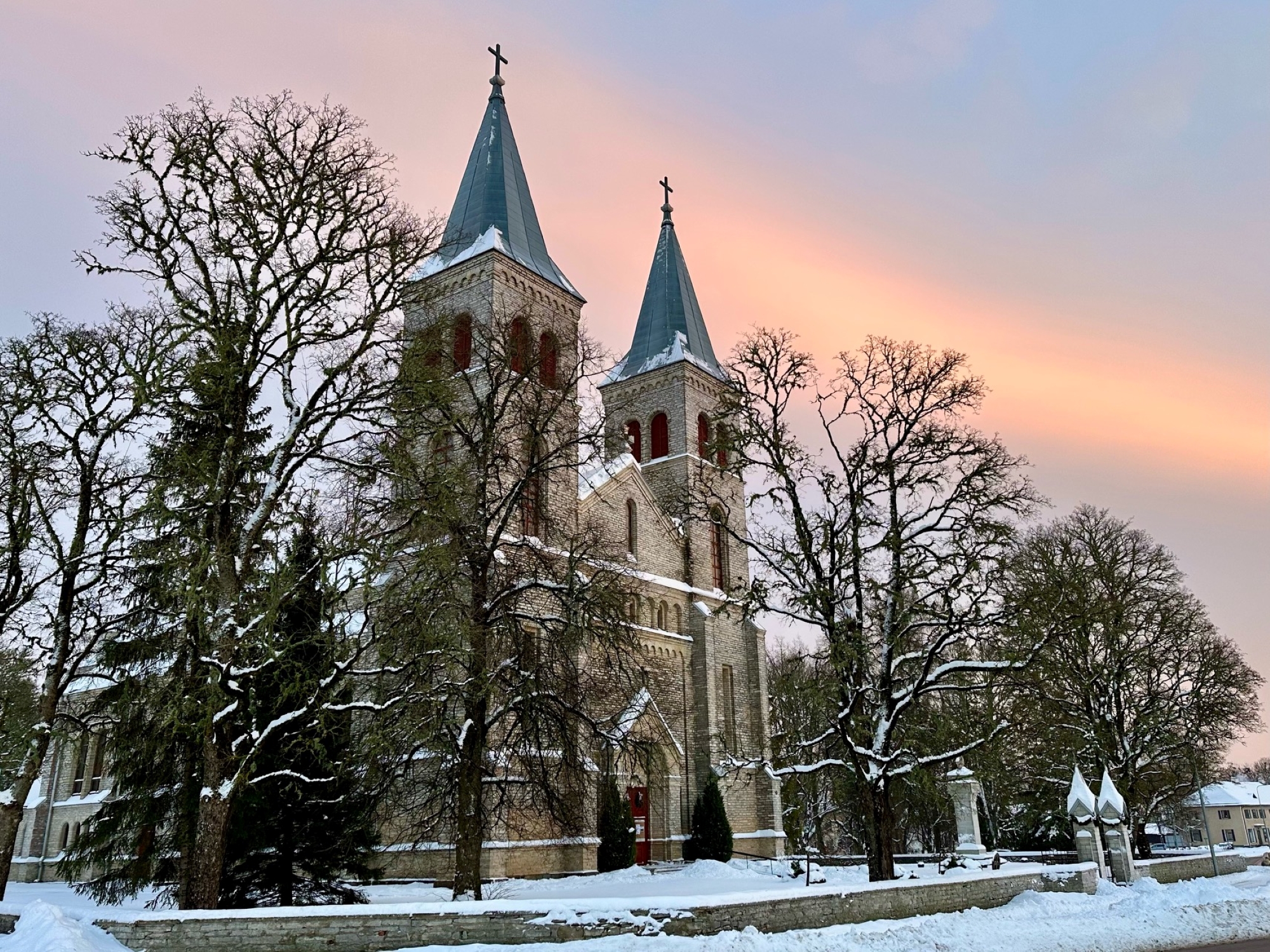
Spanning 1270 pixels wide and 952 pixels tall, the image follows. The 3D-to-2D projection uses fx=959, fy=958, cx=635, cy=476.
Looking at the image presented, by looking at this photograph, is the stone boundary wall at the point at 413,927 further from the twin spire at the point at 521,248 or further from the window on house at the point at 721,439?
the twin spire at the point at 521,248

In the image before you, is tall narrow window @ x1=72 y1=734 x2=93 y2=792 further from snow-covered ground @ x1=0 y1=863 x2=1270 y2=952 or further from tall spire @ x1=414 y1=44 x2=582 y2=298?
tall spire @ x1=414 y1=44 x2=582 y2=298

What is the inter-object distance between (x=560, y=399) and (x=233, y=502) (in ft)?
21.6

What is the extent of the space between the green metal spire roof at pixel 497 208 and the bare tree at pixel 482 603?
11.3m

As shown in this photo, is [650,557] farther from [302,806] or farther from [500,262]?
[302,806]

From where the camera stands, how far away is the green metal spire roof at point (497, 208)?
3077cm

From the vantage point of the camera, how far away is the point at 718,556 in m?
38.0

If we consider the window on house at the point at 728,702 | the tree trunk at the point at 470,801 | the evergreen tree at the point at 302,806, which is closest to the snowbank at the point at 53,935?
the evergreen tree at the point at 302,806

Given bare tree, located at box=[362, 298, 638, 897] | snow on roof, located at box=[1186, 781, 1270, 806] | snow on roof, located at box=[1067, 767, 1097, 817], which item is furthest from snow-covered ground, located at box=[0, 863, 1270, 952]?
snow on roof, located at box=[1186, 781, 1270, 806]

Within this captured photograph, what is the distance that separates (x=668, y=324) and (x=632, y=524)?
35.9 ft

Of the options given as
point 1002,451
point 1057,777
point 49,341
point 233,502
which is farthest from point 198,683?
point 1057,777

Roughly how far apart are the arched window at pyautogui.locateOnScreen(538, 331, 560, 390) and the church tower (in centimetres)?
14

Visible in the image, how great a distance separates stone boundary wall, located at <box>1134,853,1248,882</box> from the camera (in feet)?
78.6

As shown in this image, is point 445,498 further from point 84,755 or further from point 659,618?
point 84,755

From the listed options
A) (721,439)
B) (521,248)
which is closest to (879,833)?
(721,439)
